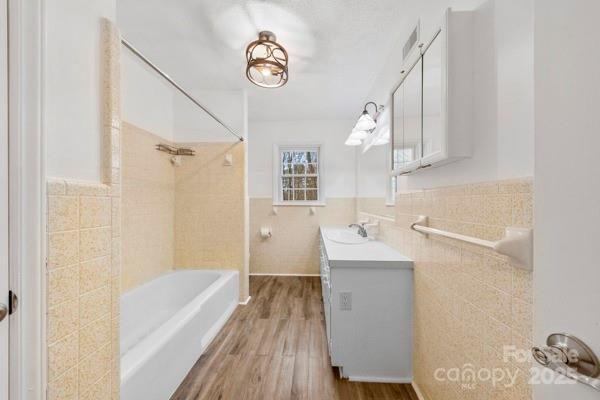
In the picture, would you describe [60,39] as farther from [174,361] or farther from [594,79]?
[174,361]

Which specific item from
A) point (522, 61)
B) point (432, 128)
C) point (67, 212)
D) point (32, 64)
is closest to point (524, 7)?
point (522, 61)

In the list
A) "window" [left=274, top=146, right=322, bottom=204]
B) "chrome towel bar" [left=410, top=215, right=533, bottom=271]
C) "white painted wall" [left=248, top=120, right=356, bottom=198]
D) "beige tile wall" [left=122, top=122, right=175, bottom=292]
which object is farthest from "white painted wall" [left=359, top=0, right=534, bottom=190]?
"window" [left=274, top=146, right=322, bottom=204]

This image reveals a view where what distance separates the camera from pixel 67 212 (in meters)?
0.79

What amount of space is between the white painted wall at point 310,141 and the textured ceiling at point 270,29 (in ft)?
3.59

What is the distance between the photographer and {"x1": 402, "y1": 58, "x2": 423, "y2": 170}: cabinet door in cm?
133

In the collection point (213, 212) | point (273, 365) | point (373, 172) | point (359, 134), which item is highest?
point (359, 134)

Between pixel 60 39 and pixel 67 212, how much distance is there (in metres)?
0.55

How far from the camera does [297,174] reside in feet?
13.2

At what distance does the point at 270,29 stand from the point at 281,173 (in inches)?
93.1

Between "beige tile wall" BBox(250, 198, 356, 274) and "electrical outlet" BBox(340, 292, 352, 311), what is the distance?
229 centimetres

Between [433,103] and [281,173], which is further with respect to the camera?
[281,173]

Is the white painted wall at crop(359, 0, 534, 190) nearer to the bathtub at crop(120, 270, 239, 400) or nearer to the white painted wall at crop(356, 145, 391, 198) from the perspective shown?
the white painted wall at crop(356, 145, 391, 198)

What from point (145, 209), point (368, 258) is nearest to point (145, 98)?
point (145, 209)

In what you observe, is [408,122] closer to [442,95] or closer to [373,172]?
[442,95]
